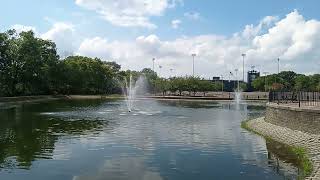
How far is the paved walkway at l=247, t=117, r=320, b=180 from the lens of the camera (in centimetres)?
2095

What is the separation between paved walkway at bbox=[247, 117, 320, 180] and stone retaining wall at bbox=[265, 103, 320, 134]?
36 centimetres

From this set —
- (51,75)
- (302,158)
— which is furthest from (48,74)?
(302,158)

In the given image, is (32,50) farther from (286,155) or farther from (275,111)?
(286,155)

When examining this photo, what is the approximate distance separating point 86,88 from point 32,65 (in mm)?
33998

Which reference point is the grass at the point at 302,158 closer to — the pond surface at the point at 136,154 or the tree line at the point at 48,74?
the pond surface at the point at 136,154

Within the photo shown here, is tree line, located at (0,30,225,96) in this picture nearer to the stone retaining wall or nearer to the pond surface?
the pond surface

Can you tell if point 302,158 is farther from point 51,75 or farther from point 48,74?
point 51,75

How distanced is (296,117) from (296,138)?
278cm

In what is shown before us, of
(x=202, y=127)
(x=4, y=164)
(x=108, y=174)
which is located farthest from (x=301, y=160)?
(x=202, y=127)

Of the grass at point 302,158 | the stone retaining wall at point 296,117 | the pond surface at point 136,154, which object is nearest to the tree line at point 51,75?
the stone retaining wall at point 296,117

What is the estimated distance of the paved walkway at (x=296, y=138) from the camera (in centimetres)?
2095

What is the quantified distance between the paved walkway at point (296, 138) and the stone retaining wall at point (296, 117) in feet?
1.20

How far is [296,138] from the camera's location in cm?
2748

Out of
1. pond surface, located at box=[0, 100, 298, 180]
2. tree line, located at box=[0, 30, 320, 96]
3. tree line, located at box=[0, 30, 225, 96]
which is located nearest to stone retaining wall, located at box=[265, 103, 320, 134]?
pond surface, located at box=[0, 100, 298, 180]
